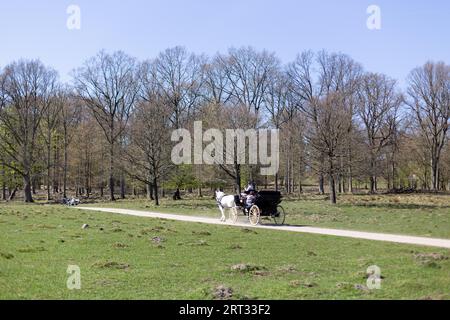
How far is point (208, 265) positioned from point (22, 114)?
49.2 meters

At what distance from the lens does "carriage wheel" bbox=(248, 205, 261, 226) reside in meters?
22.9

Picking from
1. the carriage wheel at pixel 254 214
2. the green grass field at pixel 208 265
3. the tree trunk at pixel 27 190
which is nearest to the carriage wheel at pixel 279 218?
the carriage wheel at pixel 254 214

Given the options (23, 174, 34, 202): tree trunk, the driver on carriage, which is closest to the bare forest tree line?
(23, 174, 34, 202): tree trunk

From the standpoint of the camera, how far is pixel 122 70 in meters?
60.0
